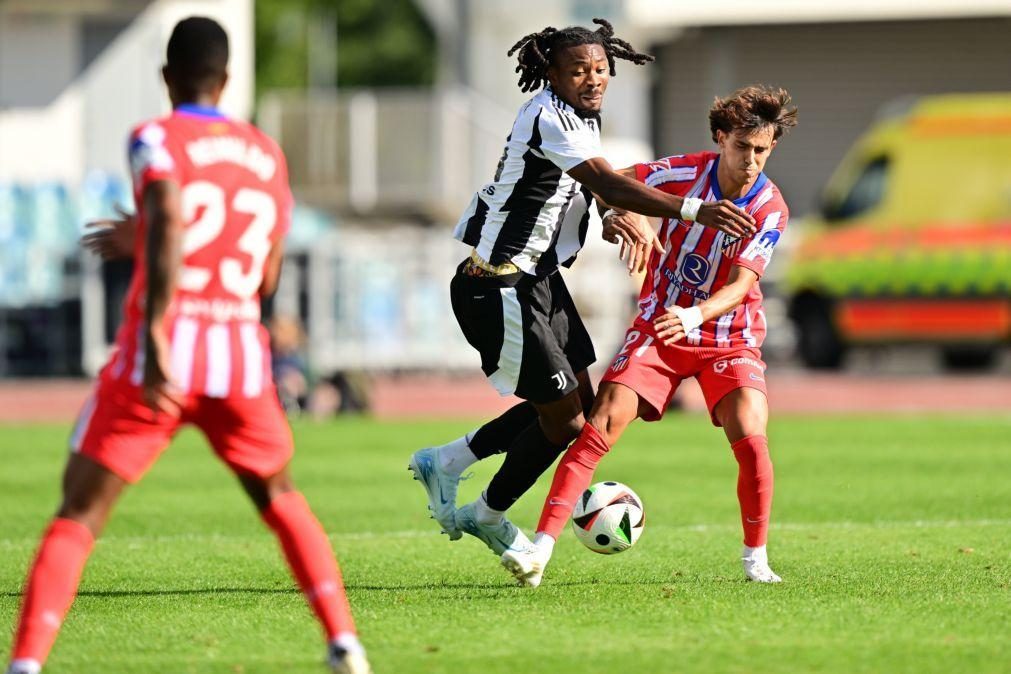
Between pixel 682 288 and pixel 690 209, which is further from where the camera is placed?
pixel 682 288

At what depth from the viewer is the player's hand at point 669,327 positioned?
720 cm

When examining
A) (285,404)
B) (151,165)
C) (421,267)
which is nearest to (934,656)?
(151,165)

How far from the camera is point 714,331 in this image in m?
7.71

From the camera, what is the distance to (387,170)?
28.3m

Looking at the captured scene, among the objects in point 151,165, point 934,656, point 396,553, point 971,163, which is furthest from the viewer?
point 971,163

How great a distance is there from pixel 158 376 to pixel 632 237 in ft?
8.72

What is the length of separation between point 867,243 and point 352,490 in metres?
12.7

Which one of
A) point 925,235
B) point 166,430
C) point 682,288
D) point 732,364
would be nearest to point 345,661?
point 166,430

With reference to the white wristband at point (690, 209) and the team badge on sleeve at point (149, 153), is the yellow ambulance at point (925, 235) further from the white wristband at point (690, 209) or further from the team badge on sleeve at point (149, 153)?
the team badge on sleeve at point (149, 153)

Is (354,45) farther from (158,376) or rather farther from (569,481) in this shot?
(158,376)

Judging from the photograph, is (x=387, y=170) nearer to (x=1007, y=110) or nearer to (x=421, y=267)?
(x=421, y=267)

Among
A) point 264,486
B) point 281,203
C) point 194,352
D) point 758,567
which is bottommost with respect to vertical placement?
point 758,567

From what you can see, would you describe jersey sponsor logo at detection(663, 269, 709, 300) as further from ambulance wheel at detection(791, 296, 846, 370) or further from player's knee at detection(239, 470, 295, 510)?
ambulance wheel at detection(791, 296, 846, 370)

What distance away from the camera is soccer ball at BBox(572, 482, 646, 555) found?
7.77 meters
